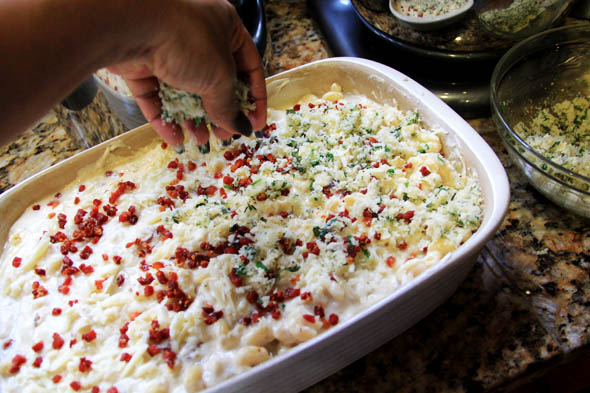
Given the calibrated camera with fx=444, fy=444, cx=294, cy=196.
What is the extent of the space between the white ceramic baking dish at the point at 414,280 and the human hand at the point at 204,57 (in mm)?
524

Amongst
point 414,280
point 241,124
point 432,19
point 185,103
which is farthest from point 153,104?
point 432,19

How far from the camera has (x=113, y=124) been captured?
1.81m

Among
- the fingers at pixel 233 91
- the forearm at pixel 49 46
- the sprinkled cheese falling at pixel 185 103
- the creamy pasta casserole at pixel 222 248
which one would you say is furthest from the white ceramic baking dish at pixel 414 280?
the forearm at pixel 49 46

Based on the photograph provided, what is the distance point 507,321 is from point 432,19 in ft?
3.66

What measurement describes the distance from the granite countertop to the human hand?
2.51 ft

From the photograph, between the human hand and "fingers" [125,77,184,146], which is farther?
"fingers" [125,77,184,146]

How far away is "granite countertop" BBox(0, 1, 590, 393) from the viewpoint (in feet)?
3.88

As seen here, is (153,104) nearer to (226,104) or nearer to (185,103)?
(185,103)

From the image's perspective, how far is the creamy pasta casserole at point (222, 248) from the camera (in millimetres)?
1136

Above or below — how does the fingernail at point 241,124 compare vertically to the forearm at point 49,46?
below

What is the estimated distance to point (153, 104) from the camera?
139 centimetres

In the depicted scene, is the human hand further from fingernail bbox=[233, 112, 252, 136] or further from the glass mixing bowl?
the glass mixing bowl

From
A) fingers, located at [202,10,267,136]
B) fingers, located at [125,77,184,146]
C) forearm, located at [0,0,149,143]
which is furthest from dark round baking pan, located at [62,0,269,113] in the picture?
forearm, located at [0,0,149,143]

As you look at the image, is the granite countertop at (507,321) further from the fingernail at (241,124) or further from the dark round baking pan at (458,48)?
the fingernail at (241,124)
